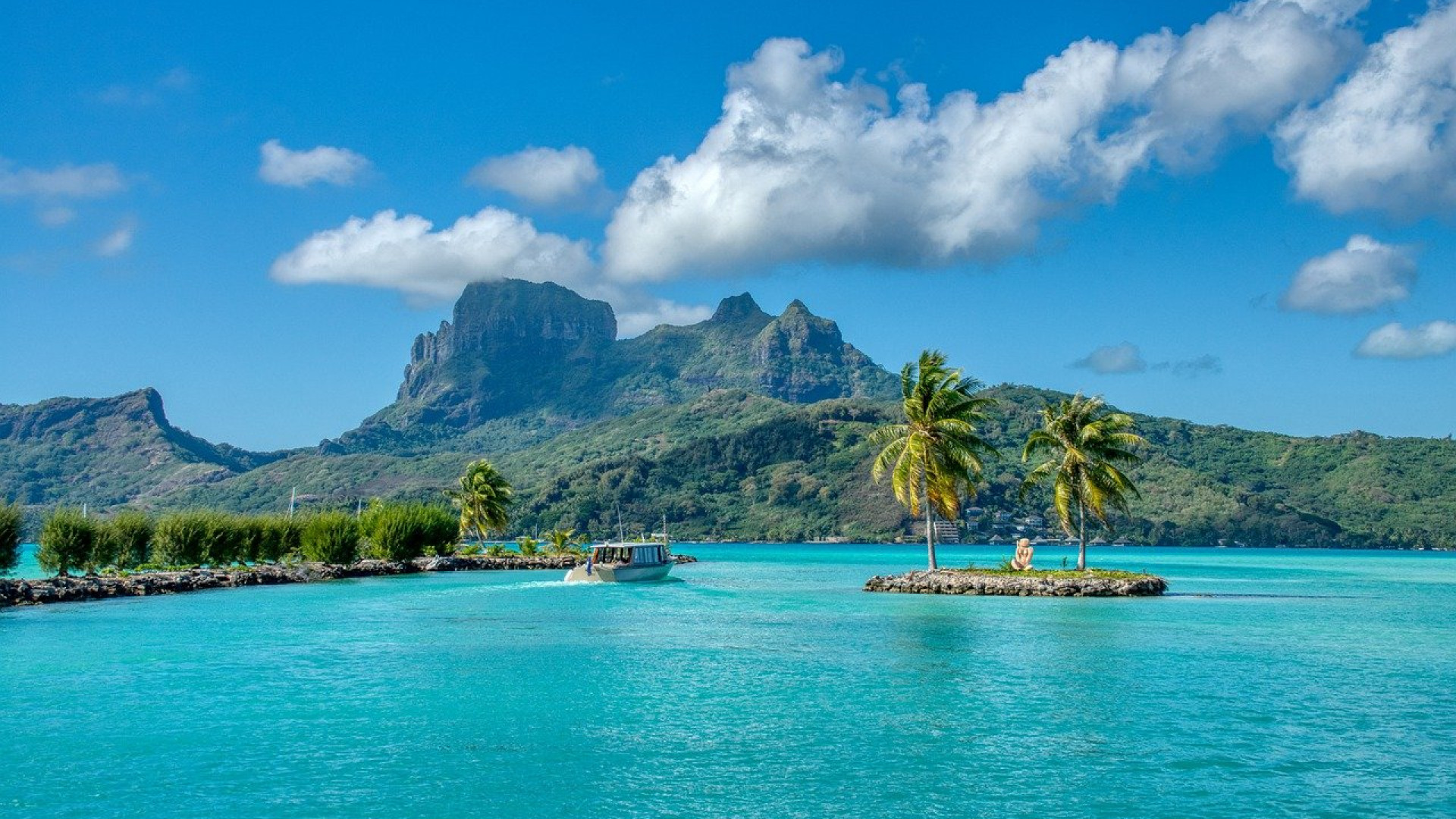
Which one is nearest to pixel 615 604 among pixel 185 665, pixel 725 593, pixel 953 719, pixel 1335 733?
pixel 725 593

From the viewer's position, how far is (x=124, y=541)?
73125 millimetres

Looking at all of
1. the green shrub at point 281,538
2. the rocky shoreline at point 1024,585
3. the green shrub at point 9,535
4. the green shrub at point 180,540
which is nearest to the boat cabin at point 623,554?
the rocky shoreline at point 1024,585

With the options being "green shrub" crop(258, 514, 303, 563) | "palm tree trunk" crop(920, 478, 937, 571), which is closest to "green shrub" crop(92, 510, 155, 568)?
"green shrub" crop(258, 514, 303, 563)

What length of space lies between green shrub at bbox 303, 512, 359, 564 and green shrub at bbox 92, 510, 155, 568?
1608cm

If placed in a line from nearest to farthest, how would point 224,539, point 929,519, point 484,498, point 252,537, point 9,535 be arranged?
point 9,535
point 929,519
point 224,539
point 252,537
point 484,498

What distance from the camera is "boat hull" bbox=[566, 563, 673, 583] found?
280 ft

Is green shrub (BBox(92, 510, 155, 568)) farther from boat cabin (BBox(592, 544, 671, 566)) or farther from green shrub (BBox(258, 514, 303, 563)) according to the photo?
boat cabin (BBox(592, 544, 671, 566))

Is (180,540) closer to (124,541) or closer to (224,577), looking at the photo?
(224,577)

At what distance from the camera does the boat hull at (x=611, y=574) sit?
280ft

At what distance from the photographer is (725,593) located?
2977 inches

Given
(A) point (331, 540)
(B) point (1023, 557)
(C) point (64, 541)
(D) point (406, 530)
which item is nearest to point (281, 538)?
(A) point (331, 540)

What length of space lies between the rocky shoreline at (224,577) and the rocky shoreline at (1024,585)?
4408 centimetres

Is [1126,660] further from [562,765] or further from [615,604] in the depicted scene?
[615,604]

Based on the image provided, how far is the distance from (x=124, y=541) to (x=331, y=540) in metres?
20.2
